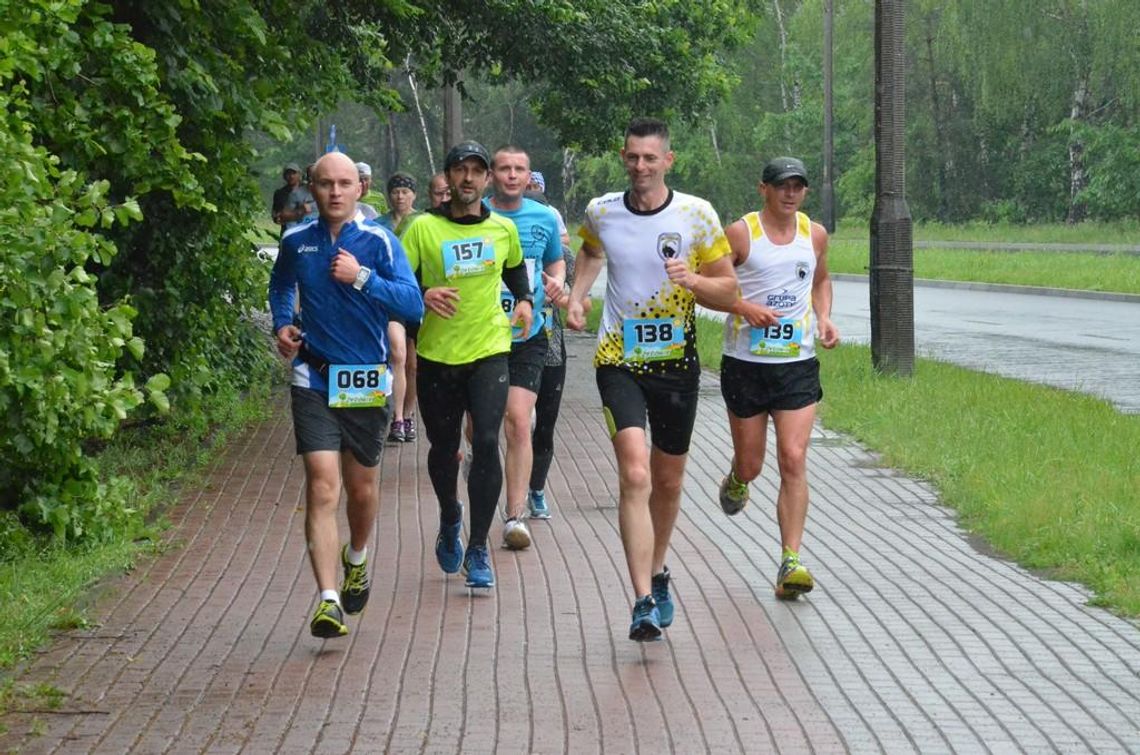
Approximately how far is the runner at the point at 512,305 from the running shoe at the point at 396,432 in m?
4.06

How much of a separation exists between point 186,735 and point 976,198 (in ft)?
236

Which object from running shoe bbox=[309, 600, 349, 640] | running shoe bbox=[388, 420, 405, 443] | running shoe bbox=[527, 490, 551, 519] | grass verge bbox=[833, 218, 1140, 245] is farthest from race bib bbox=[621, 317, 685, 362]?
grass verge bbox=[833, 218, 1140, 245]

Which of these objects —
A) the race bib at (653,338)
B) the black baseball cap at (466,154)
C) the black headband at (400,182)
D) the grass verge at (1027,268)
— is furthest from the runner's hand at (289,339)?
the grass verge at (1027,268)

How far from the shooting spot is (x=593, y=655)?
23.8 feet

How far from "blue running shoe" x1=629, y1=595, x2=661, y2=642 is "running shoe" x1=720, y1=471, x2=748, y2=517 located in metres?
2.06

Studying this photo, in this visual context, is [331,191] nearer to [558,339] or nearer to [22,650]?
[22,650]

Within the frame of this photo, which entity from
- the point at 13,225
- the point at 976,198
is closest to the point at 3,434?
the point at 13,225

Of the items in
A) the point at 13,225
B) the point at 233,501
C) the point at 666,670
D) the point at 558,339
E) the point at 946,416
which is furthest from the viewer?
the point at 946,416

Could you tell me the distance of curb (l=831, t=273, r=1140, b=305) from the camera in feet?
107

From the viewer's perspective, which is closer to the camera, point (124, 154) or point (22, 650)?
point (22, 650)

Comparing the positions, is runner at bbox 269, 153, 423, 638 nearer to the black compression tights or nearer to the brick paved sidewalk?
the brick paved sidewalk

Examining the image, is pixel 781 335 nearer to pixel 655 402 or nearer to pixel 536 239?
pixel 655 402

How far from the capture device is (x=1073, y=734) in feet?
19.9

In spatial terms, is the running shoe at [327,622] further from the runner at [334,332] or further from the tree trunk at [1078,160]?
the tree trunk at [1078,160]
